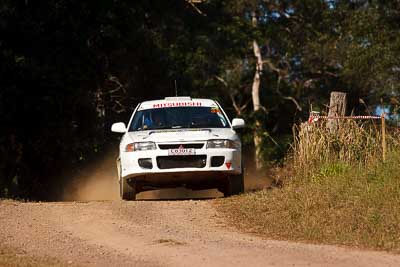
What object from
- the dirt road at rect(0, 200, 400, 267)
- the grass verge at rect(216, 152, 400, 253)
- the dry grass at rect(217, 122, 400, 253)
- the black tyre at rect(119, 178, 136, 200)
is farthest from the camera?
the black tyre at rect(119, 178, 136, 200)

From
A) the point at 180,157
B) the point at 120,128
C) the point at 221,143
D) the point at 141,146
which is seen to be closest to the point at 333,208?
the point at 221,143

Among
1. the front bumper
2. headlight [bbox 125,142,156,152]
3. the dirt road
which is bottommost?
the dirt road

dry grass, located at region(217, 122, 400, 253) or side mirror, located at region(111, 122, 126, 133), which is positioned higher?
side mirror, located at region(111, 122, 126, 133)

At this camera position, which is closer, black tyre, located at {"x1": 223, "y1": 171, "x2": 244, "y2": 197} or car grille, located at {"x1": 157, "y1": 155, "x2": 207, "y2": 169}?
car grille, located at {"x1": 157, "y1": 155, "x2": 207, "y2": 169}

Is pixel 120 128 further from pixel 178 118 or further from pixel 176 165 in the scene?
pixel 176 165

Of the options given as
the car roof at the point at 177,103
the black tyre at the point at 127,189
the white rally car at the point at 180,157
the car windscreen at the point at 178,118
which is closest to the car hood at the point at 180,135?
the white rally car at the point at 180,157

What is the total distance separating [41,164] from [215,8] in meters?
22.8

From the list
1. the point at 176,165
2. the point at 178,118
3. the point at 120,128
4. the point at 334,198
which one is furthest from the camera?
the point at 178,118

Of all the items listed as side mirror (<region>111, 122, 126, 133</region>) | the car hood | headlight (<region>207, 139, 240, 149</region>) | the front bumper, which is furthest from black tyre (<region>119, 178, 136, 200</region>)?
headlight (<region>207, 139, 240, 149</region>)

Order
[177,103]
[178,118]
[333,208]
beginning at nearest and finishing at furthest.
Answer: [333,208]
[178,118]
[177,103]

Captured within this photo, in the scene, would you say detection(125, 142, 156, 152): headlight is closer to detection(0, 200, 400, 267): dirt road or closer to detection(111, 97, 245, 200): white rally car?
detection(111, 97, 245, 200): white rally car

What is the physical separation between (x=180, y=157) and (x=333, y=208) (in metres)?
3.30

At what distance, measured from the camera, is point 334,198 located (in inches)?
508

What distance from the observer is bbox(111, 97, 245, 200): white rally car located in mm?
15070
